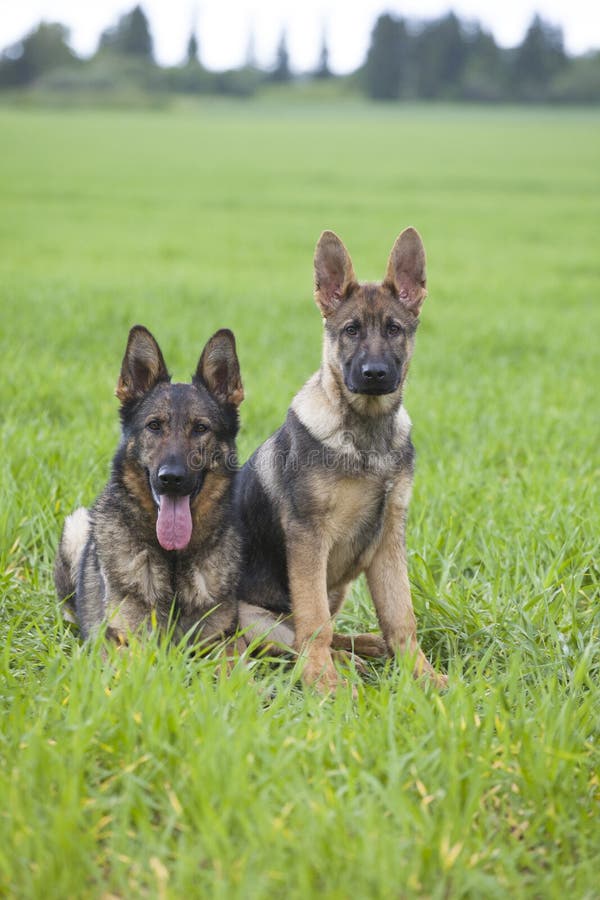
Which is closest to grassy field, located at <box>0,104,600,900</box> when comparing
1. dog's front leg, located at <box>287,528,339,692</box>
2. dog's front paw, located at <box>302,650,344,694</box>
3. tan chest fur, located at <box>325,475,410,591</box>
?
dog's front paw, located at <box>302,650,344,694</box>

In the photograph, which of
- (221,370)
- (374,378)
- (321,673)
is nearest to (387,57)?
(221,370)

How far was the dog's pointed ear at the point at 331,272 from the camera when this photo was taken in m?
4.21

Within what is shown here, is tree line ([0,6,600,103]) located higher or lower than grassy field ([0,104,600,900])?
higher

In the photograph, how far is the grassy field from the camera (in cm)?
247

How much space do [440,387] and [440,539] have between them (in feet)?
12.9

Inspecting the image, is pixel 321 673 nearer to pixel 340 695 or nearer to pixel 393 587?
pixel 340 695

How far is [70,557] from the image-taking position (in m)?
4.47

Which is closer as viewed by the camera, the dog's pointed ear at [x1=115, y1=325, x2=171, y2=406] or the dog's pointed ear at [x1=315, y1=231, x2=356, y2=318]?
the dog's pointed ear at [x1=115, y1=325, x2=171, y2=406]

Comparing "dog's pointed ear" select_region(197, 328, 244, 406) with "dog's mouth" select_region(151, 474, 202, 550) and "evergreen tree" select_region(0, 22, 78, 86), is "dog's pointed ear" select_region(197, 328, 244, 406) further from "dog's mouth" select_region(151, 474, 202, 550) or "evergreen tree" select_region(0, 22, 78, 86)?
"evergreen tree" select_region(0, 22, 78, 86)

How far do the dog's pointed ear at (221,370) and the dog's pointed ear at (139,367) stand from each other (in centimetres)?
18

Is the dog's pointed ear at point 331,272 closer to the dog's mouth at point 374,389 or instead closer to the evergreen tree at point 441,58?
the dog's mouth at point 374,389

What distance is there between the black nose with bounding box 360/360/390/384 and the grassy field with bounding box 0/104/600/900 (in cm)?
106

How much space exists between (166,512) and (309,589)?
2.23 feet

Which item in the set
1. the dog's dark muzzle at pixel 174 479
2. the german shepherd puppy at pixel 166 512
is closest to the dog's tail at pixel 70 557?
the german shepherd puppy at pixel 166 512
